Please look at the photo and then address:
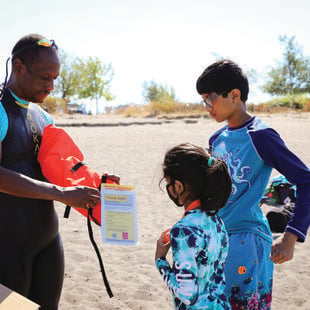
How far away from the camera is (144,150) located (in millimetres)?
13805

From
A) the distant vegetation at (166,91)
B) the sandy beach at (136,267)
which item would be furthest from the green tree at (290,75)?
the sandy beach at (136,267)

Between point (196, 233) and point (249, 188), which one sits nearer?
point (196, 233)

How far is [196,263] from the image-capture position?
5.28 feet

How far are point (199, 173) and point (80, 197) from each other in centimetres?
59

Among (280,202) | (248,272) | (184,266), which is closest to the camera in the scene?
(184,266)

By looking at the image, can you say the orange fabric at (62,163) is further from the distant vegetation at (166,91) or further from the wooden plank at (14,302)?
the distant vegetation at (166,91)

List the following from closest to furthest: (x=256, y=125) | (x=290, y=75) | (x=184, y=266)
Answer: (x=184, y=266) → (x=256, y=125) → (x=290, y=75)

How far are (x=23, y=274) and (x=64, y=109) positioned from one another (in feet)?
129

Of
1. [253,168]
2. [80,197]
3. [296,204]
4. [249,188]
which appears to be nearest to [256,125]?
[253,168]

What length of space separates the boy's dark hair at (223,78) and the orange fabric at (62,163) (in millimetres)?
816

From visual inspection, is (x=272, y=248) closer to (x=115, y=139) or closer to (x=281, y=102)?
(x=115, y=139)

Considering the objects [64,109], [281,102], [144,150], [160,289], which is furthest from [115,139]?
[64,109]

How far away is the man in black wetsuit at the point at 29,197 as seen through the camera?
1974 millimetres

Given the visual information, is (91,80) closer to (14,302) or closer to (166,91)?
(166,91)
